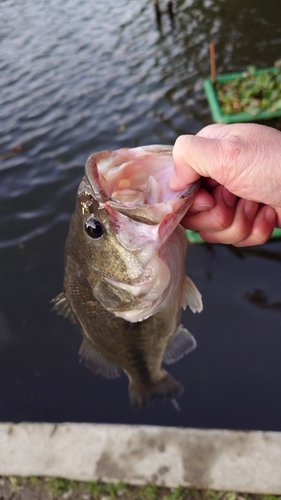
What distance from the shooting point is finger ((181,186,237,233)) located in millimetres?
2068

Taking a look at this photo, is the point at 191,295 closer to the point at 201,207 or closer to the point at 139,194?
the point at 201,207

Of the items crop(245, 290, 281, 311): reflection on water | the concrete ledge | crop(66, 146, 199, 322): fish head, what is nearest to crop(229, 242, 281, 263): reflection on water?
crop(245, 290, 281, 311): reflection on water

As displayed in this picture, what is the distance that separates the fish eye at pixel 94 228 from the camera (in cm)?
164

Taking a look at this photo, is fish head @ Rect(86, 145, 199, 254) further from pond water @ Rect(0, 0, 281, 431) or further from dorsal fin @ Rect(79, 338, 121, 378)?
pond water @ Rect(0, 0, 281, 431)

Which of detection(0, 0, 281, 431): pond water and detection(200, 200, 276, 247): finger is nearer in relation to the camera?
detection(200, 200, 276, 247): finger

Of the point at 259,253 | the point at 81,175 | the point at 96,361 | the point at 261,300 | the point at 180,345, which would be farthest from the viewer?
the point at 81,175

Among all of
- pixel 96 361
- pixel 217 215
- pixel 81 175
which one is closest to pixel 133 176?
pixel 217 215

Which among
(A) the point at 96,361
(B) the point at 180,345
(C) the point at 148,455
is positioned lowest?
(C) the point at 148,455

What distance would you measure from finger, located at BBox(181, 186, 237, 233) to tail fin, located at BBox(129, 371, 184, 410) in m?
1.26

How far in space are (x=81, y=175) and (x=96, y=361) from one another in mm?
4196

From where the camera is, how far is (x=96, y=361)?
94.8 inches

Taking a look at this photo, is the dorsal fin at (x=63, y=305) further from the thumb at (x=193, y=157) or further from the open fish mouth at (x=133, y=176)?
the thumb at (x=193, y=157)

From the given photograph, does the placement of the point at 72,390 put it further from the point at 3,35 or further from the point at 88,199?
the point at 3,35

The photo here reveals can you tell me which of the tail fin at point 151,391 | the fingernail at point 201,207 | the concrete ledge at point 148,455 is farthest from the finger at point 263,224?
the concrete ledge at point 148,455
